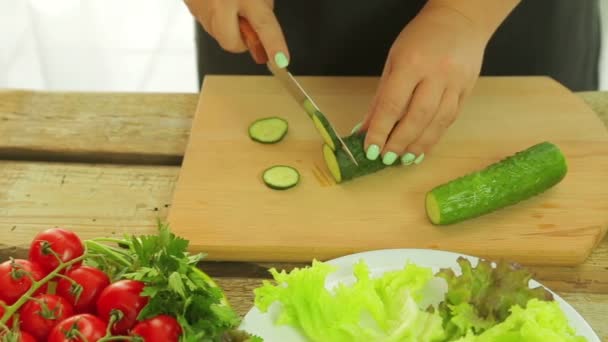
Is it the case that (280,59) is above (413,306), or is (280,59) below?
above

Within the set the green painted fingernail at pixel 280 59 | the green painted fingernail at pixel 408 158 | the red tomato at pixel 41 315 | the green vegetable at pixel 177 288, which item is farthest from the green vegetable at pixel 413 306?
the green painted fingernail at pixel 280 59

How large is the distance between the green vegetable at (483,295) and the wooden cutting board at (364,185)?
31 centimetres

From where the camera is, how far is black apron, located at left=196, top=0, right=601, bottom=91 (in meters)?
2.33

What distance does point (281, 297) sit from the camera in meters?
1.56

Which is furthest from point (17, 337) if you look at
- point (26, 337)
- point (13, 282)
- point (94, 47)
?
point (94, 47)

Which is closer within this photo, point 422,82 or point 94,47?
point 422,82

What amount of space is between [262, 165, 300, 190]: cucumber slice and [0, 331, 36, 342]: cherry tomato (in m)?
0.80

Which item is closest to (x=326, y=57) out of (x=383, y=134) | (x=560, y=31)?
(x=383, y=134)

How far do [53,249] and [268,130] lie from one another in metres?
0.84

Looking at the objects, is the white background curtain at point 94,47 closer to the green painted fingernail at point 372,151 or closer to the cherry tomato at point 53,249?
the green painted fingernail at point 372,151

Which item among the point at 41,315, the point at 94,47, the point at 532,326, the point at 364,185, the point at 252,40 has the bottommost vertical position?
the point at 94,47

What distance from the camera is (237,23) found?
6.77ft

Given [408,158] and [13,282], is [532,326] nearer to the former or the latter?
[408,158]

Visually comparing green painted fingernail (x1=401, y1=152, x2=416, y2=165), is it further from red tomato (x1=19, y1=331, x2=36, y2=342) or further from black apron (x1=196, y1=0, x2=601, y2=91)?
red tomato (x1=19, y1=331, x2=36, y2=342)
